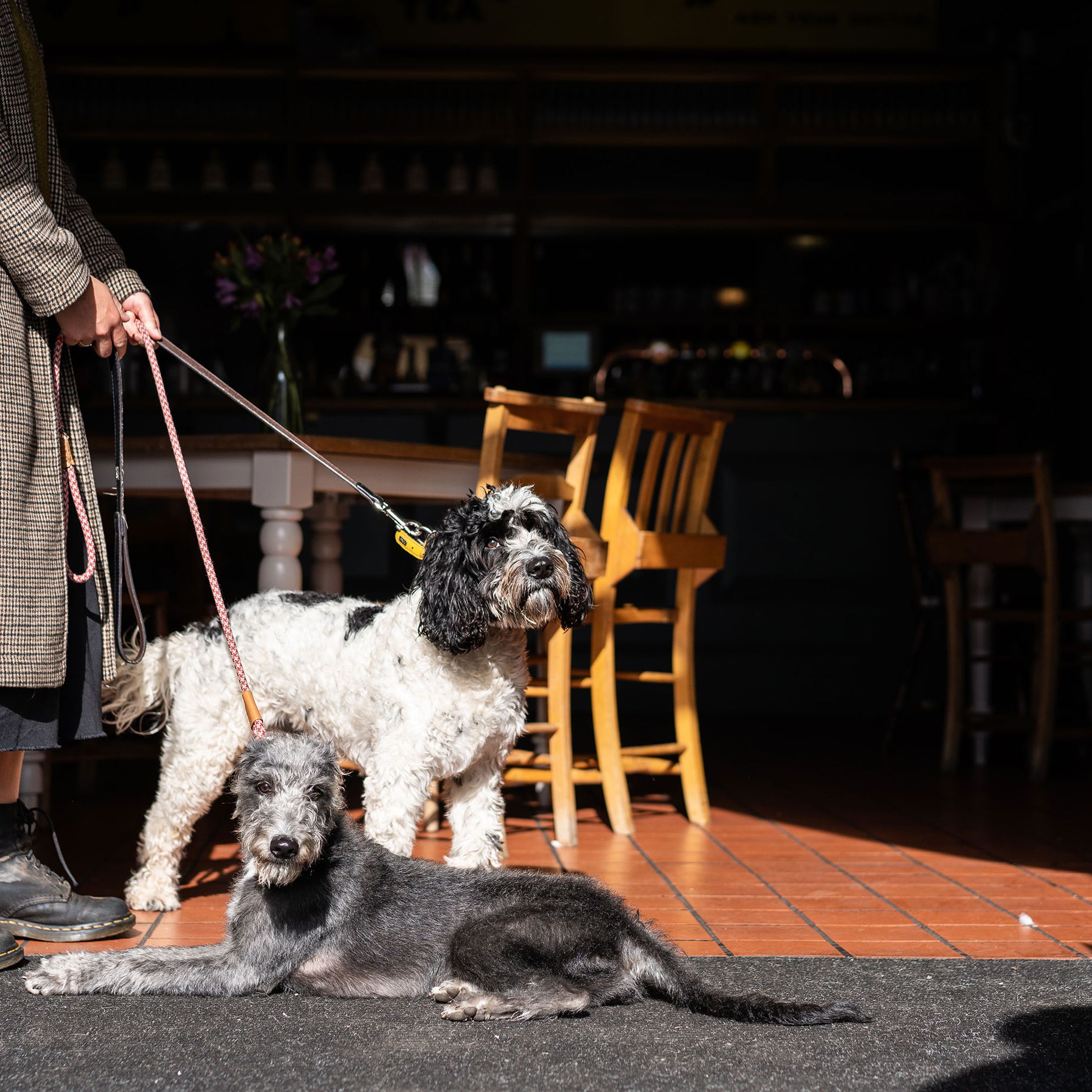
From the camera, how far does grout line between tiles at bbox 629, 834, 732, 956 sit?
2557 millimetres

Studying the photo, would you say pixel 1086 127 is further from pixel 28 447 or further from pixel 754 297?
pixel 28 447

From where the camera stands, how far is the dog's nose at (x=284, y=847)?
6.64 ft

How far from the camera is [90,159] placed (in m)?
7.78

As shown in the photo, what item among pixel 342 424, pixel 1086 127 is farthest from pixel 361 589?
pixel 1086 127

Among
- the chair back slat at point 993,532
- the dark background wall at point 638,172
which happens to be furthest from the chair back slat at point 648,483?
the dark background wall at point 638,172

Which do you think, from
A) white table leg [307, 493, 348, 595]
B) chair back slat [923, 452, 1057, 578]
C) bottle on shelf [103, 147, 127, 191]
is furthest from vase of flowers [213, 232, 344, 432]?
bottle on shelf [103, 147, 127, 191]

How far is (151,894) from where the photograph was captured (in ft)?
9.07

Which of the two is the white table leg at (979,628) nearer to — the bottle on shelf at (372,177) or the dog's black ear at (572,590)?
the dog's black ear at (572,590)

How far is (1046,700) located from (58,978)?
12.4 feet

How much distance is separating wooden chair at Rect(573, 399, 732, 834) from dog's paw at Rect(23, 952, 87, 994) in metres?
1.79

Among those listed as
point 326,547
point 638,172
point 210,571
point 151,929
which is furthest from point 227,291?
point 638,172

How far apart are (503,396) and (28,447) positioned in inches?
50.3

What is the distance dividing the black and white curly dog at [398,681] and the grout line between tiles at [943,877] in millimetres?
1026

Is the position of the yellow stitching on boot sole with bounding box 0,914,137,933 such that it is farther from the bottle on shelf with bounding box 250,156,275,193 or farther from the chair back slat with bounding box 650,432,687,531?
the bottle on shelf with bounding box 250,156,275,193
